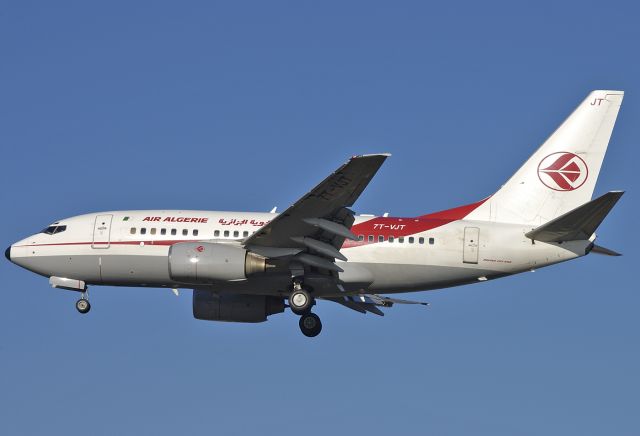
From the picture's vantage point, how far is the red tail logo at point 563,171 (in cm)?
4791

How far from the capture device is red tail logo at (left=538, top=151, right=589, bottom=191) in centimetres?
4791

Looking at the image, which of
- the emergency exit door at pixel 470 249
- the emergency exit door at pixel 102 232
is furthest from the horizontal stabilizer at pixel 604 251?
the emergency exit door at pixel 102 232

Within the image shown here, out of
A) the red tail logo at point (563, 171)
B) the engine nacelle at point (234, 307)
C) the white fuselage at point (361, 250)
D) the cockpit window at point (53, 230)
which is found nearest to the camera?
the white fuselage at point (361, 250)

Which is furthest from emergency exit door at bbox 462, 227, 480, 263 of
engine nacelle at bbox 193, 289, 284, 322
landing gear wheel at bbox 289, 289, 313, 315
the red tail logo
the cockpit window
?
the cockpit window

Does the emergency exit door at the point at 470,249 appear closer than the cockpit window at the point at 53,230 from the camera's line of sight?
Yes

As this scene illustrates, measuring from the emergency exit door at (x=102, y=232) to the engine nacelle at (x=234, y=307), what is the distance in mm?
4476

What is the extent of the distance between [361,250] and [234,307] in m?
6.60

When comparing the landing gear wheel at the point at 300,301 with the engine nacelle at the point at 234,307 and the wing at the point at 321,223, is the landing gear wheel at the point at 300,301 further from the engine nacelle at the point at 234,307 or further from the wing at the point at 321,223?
the engine nacelle at the point at 234,307

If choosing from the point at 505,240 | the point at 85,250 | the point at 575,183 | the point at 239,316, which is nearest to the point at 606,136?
the point at 575,183

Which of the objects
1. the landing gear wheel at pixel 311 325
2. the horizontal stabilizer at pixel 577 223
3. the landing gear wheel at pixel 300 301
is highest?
the horizontal stabilizer at pixel 577 223

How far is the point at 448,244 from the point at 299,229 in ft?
19.2

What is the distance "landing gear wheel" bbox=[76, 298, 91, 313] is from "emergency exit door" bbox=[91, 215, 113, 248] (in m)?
2.40

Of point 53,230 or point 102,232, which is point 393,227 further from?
point 53,230

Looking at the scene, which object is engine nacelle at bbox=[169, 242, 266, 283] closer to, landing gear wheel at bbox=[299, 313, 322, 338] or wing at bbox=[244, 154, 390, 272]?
wing at bbox=[244, 154, 390, 272]
